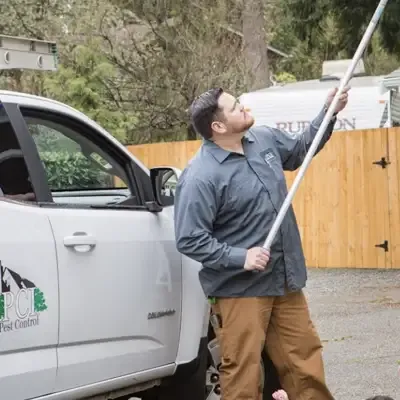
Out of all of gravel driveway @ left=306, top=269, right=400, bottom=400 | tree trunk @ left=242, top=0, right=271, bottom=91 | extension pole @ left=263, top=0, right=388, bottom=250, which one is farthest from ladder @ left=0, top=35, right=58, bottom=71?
tree trunk @ left=242, top=0, right=271, bottom=91

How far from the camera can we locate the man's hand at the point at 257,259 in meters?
4.30

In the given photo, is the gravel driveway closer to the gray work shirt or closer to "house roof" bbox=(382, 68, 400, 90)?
the gray work shirt

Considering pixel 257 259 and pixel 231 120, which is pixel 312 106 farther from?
pixel 257 259

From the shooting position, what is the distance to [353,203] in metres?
13.1

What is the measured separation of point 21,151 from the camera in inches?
163

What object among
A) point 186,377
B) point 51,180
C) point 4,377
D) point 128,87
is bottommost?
point 186,377

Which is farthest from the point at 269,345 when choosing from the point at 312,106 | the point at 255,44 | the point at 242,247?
the point at 255,44

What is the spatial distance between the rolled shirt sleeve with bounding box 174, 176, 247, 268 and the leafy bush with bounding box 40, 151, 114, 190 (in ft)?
2.26

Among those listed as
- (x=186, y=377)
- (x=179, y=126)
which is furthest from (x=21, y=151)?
(x=179, y=126)

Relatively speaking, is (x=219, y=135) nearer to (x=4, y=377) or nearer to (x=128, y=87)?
(x=4, y=377)

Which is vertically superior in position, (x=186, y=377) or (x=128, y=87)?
(x=128, y=87)

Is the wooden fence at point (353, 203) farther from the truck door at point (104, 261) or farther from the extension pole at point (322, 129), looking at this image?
the extension pole at point (322, 129)

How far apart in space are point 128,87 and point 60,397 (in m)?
20.0

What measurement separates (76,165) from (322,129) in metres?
1.39
